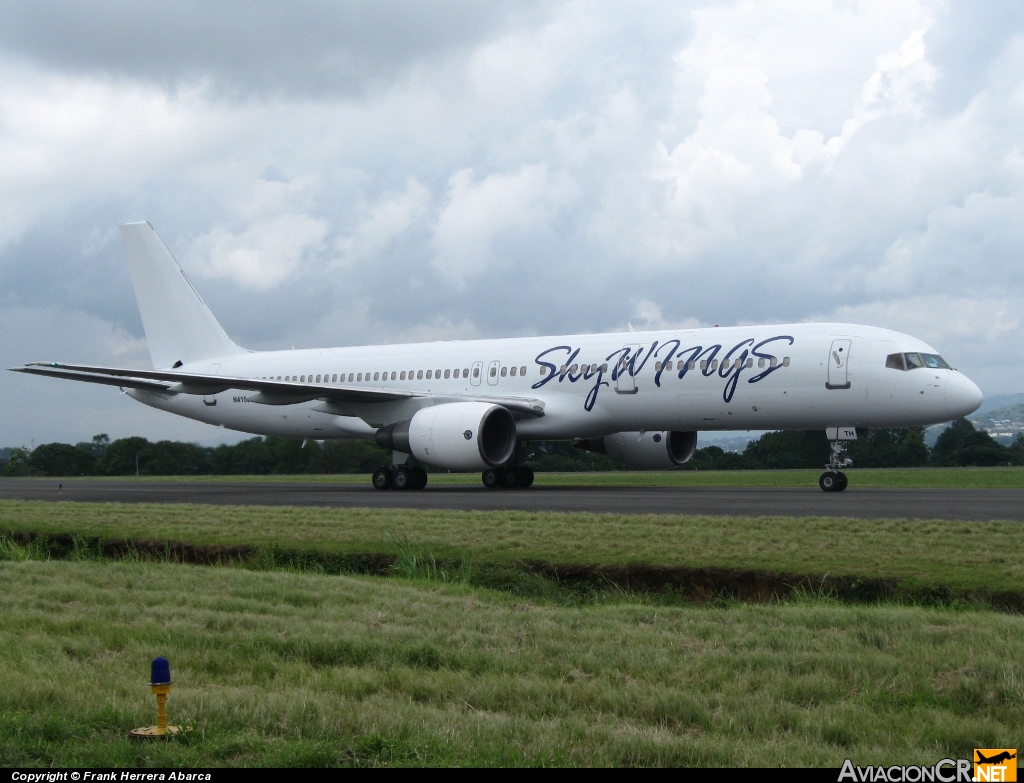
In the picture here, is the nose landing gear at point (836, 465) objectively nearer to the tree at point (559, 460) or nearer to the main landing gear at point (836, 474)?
the main landing gear at point (836, 474)

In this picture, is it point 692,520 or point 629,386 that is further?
point 629,386

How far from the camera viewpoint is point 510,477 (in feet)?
85.1

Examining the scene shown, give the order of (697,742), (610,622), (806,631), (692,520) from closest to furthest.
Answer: (697,742) → (806,631) → (610,622) → (692,520)

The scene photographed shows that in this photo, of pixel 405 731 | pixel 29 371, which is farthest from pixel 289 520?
pixel 29 371

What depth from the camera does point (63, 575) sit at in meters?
9.30

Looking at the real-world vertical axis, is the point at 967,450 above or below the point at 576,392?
below

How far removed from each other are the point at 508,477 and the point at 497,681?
20.5 meters

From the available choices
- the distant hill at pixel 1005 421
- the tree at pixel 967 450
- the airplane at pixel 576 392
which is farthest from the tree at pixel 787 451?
the distant hill at pixel 1005 421

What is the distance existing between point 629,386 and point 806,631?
1693cm

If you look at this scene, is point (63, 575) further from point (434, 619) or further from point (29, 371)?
point (29, 371)

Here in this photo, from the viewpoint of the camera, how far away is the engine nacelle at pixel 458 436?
75.9 feet

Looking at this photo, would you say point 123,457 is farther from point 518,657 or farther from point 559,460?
point 518,657

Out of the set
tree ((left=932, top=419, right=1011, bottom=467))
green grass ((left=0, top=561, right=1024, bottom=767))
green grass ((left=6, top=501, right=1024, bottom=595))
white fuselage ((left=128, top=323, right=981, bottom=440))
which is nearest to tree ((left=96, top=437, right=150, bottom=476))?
white fuselage ((left=128, top=323, right=981, bottom=440))

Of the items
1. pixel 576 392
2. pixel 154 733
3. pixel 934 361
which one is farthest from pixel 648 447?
pixel 154 733
